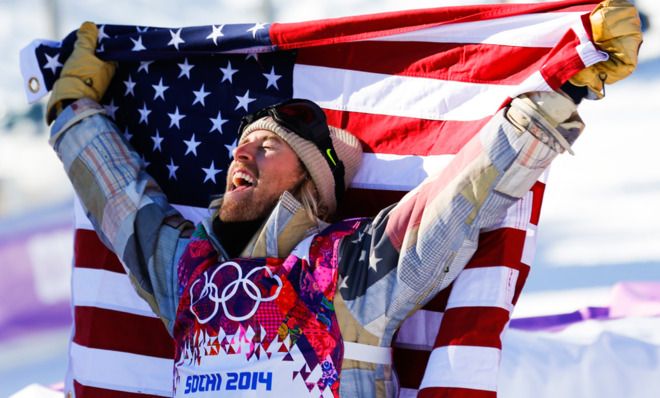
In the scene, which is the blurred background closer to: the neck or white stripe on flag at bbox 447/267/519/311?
white stripe on flag at bbox 447/267/519/311

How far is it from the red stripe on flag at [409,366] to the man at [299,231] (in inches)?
7.3

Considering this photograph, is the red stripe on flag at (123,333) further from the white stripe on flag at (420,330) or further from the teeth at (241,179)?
the white stripe on flag at (420,330)

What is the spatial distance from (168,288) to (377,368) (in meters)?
0.67

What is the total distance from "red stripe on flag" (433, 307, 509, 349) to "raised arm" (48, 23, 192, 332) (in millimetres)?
770

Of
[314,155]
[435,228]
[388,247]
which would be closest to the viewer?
[435,228]

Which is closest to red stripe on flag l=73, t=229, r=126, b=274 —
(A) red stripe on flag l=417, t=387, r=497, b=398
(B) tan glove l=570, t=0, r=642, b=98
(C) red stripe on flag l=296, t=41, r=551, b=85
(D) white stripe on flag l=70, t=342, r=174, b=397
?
(D) white stripe on flag l=70, t=342, r=174, b=397

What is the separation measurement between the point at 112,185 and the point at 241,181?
1.46ft

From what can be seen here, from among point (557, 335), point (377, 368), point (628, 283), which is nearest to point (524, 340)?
point (557, 335)

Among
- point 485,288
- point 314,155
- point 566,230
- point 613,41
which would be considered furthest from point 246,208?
point 566,230

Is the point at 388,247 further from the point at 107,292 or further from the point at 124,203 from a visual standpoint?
the point at 107,292

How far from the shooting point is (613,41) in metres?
2.49

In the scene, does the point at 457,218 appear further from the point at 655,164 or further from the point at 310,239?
the point at 655,164

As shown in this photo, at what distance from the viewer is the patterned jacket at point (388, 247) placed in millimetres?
2564

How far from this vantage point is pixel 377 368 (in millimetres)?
2723
